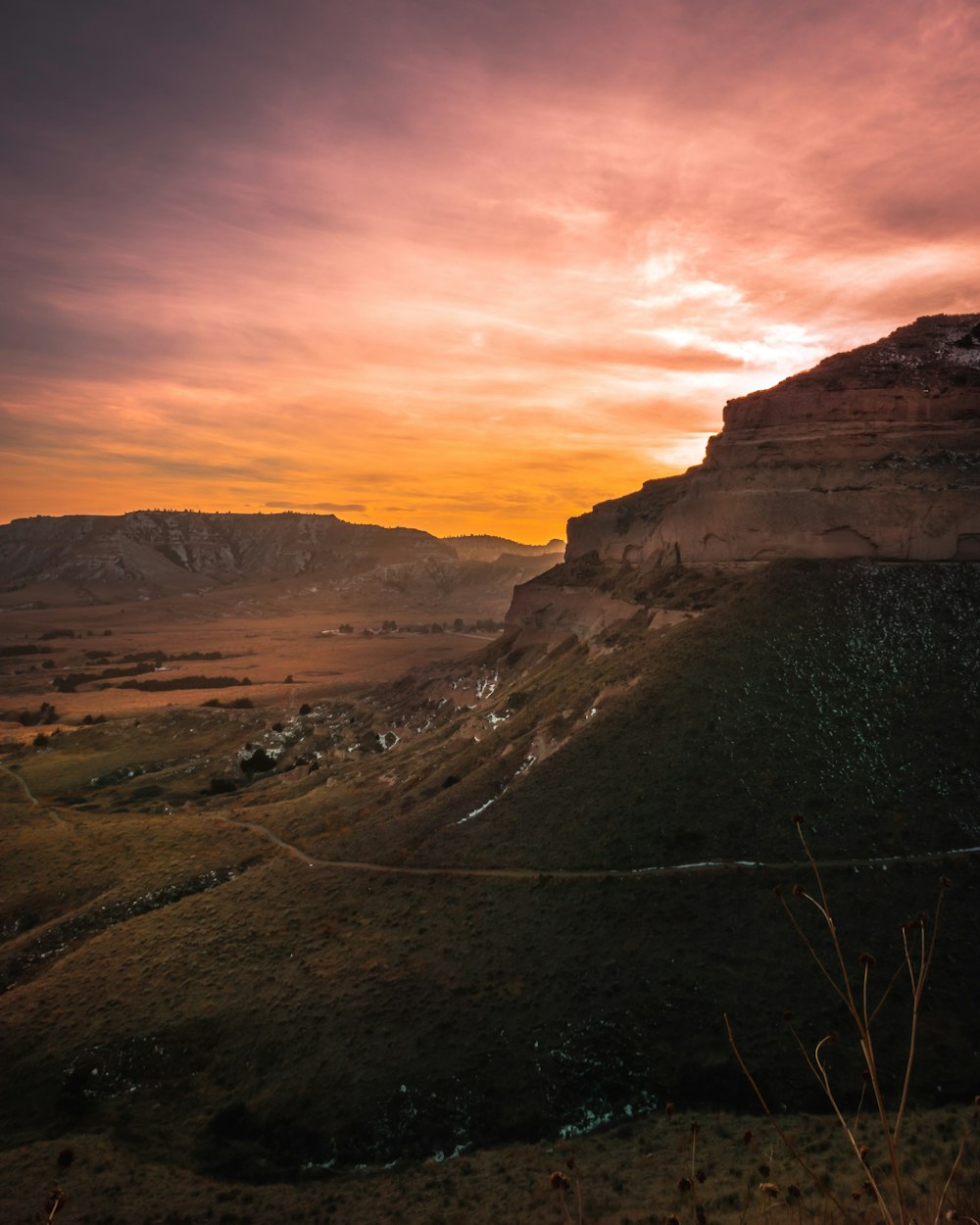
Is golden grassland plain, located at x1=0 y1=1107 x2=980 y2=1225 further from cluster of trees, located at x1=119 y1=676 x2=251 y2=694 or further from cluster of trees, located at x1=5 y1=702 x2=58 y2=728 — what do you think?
cluster of trees, located at x1=119 y1=676 x2=251 y2=694

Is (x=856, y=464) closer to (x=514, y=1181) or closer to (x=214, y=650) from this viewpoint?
(x=514, y=1181)

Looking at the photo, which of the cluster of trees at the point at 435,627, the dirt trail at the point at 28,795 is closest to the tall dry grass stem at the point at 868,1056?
the dirt trail at the point at 28,795

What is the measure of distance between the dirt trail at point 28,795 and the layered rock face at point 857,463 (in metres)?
45.9

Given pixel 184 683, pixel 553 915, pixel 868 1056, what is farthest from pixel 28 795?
pixel 868 1056

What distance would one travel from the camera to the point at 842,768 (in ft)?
101

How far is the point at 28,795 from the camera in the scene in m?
59.1

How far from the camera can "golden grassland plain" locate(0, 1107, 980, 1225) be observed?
54.4ft

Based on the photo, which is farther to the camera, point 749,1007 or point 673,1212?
point 749,1007

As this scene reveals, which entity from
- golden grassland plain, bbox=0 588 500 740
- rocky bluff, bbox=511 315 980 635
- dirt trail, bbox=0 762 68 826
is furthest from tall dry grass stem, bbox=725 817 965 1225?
golden grassland plain, bbox=0 588 500 740

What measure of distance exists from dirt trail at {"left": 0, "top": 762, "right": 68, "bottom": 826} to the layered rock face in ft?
150

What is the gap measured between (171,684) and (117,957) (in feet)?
287

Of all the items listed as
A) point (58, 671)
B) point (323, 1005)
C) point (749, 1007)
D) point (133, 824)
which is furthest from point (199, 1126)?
point (58, 671)

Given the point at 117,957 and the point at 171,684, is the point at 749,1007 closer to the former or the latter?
the point at 117,957

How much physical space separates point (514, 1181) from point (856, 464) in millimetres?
35798
